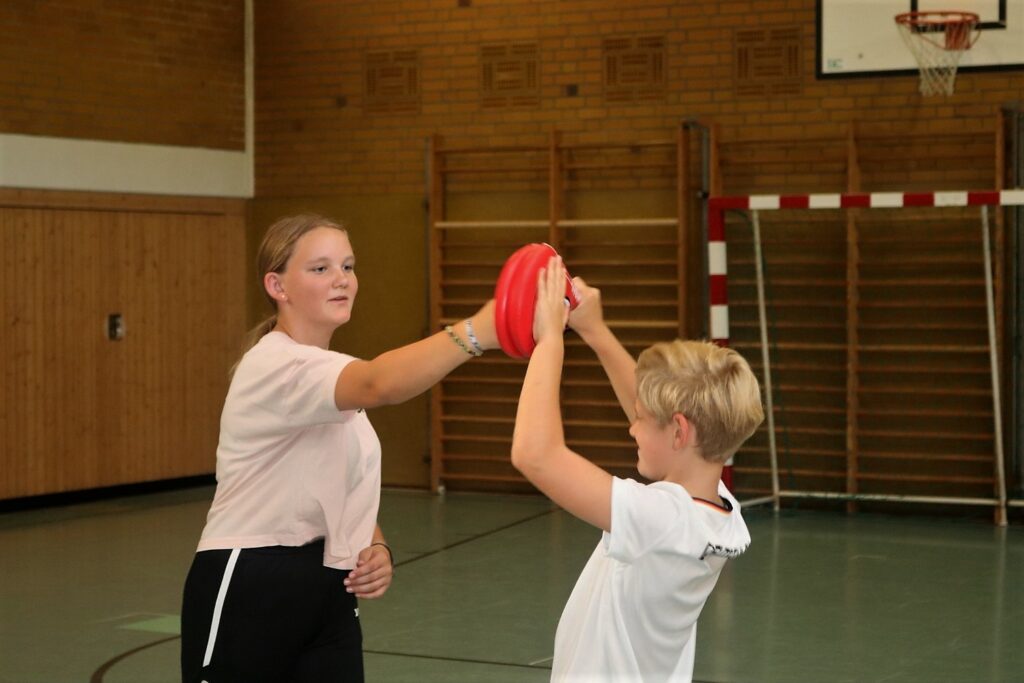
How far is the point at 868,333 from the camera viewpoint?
8359 millimetres

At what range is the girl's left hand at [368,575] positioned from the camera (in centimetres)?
245

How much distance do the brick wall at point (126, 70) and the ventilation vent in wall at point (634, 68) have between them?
2880 millimetres

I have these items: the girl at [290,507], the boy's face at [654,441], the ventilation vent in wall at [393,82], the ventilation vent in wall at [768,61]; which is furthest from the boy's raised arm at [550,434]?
the ventilation vent in wall at [393,82]

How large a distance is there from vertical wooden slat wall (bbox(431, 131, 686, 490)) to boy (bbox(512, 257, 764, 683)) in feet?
21.0

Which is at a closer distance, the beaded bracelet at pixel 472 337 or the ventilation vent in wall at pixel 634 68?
the beaded bracelet at pixel 472 337

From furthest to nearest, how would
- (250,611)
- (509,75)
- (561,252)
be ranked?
(509,75) < (561,252) < (250,611)

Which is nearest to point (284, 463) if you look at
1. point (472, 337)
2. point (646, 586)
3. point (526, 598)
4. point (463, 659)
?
point (472, 337)

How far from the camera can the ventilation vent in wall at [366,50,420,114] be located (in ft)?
31.1

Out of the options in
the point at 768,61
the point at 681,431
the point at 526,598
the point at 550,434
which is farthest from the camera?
the point at 768,61

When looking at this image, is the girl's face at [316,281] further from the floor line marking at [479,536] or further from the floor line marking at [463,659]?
the floor line marking at [479,536]

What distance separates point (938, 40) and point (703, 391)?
651 centimetres

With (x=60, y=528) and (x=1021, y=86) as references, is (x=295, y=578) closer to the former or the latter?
(x=60, y=528)

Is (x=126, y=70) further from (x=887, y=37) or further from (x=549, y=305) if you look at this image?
(x=549, y=305)

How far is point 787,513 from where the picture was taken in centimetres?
833
